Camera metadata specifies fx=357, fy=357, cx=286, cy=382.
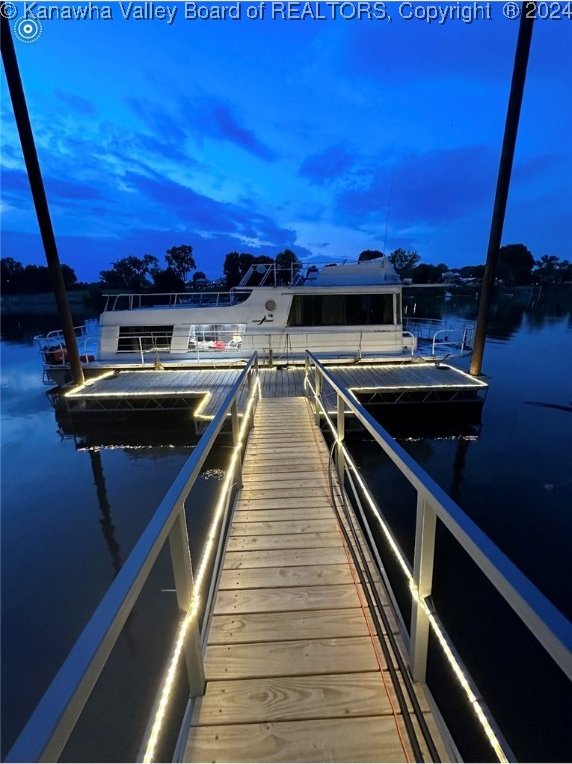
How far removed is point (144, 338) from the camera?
12672mm

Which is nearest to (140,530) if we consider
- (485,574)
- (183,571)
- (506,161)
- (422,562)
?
(183,571)

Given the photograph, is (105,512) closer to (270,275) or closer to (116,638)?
(116,638)

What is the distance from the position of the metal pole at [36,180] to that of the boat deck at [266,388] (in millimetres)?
1597

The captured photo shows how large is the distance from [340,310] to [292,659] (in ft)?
37.8

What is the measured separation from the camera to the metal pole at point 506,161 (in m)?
8.36

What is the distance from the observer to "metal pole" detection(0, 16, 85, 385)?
8414 mm

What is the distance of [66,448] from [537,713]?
972cm

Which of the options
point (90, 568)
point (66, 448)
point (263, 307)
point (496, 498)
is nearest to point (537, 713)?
point (496, 498)

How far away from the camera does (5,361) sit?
20828 mm

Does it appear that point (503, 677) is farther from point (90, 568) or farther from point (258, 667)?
point (90, 568)

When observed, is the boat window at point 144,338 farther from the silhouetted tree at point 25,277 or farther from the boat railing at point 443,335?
the silhouetted tree at point 25,277

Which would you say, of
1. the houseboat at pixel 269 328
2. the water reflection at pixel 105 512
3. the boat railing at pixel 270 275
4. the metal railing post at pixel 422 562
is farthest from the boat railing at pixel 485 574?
the boat railing at pixel 270 275

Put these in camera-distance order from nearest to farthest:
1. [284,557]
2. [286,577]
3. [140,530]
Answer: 1. [286,577]
2. [284,557]
3. [140,530]

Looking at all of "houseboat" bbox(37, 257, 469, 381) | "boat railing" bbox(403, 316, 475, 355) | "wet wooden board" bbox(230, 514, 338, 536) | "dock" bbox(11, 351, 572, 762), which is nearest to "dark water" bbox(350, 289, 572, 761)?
"dock" bbox(11, 351, 572, 762)
